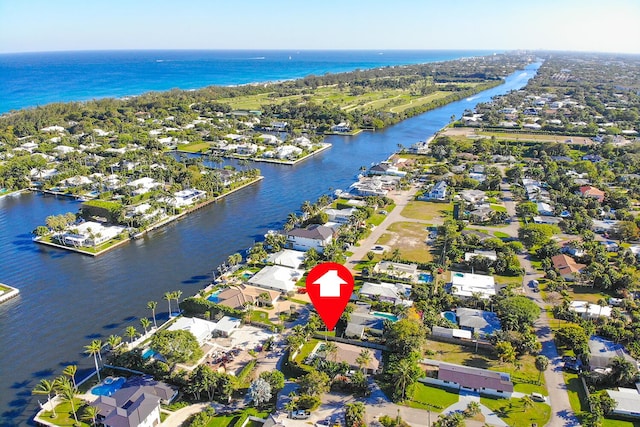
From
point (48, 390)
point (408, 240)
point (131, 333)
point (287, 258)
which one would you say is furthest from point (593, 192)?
point (48, 390)

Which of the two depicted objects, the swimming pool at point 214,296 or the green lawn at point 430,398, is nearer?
the green lawn at point 430,398

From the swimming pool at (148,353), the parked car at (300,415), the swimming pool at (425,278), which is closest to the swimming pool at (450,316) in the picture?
the swimming pool at (425,278)

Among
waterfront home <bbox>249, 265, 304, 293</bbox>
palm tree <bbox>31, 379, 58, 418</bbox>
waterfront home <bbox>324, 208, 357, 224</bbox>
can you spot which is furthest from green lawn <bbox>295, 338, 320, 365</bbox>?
waterfront home <bbox>324, 208, 357, 224</bbox>

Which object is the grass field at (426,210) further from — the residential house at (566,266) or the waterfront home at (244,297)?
the waterfront home at (244,297)

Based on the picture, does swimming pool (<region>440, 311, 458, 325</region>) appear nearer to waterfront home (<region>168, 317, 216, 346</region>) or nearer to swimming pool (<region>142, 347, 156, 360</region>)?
waterfront home (<region>168, 317, 216, 346</region>)

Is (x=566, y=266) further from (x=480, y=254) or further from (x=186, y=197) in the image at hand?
(x=186, y=197)

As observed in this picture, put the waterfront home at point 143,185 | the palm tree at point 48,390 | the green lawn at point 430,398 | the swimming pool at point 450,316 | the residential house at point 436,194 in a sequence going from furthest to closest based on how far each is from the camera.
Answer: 1. the waterfront home at point 143,185
2. the residential house at point 436,194
3. the swimming pool at point 450,316
4. the green lawn at point 430,398
5. the palm tree at point 48,390

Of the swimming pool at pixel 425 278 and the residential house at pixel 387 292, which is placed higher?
the residential house at pixel 387 292
